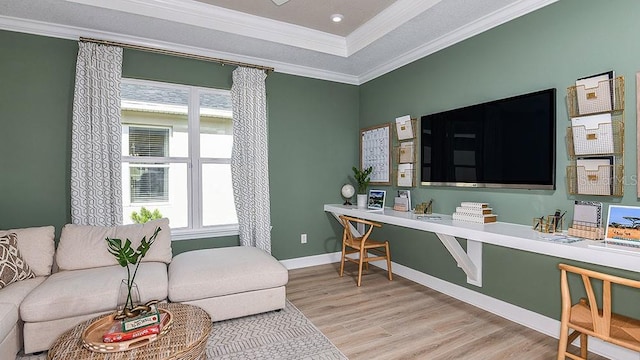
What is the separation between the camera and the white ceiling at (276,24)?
2736 mm

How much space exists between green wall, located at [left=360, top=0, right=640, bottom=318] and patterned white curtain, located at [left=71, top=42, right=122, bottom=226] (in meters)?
3.11

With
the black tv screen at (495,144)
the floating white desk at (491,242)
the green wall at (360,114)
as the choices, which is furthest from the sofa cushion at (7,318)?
the black tv screen at (495,144)

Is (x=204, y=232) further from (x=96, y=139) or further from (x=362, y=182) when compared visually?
(x=362, y=182)

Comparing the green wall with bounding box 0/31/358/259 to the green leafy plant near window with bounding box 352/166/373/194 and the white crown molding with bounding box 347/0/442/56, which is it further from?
the white crown molding with bounding box 347/0/442/56

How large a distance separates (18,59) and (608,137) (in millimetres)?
4771

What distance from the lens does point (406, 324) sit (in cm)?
261

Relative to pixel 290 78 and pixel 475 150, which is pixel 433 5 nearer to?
pixel 475 150

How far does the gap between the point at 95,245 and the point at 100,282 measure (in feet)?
1.88

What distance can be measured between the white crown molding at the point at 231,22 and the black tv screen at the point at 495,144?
1446mm

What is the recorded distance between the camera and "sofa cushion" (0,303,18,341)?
1.86 meters

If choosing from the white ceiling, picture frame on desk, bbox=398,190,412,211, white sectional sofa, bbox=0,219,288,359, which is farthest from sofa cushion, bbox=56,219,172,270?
picture frame on desk, bbox=398,190,412,211

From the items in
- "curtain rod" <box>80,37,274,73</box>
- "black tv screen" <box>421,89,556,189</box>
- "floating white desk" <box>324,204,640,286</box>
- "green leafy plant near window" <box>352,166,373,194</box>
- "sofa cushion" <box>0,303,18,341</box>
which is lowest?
"sofa cushion" <box>0,303,18,341</box>

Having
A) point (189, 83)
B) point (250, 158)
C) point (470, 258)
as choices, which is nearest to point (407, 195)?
point (470, 258)

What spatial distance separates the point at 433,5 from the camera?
2648 millimetres
